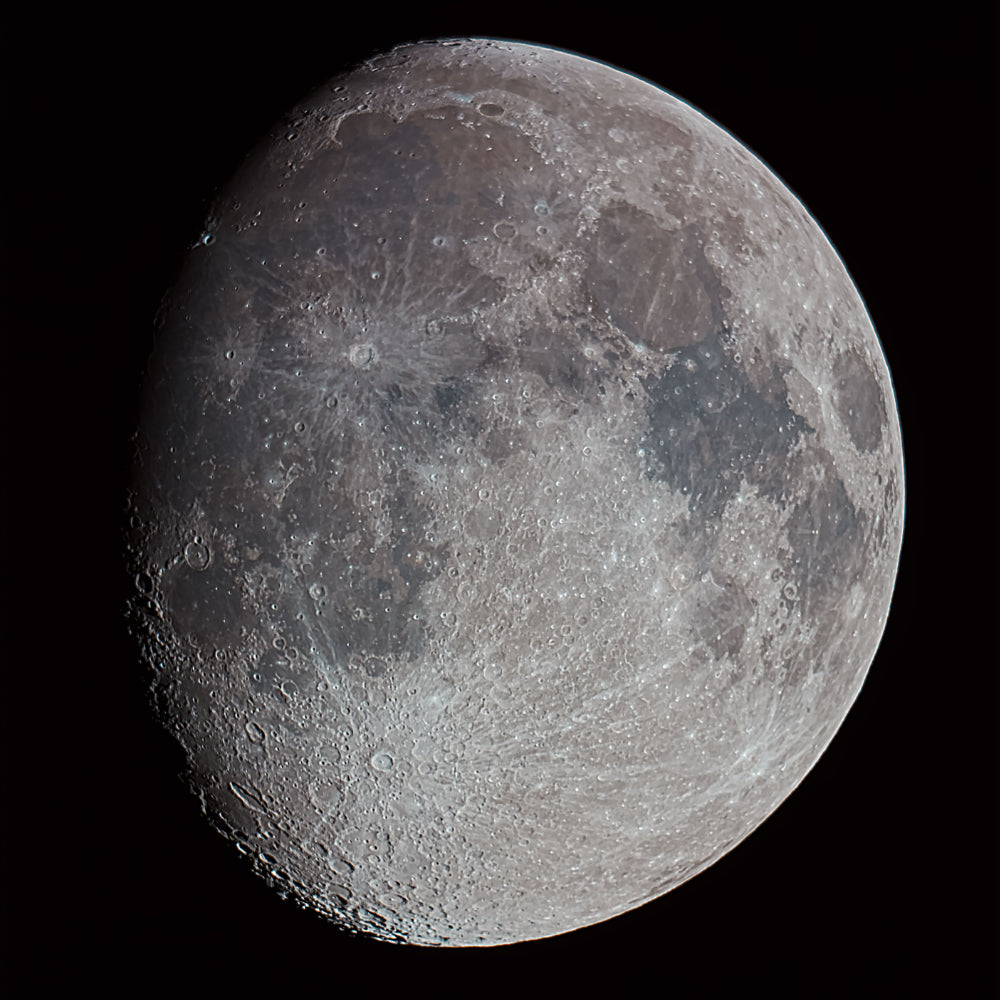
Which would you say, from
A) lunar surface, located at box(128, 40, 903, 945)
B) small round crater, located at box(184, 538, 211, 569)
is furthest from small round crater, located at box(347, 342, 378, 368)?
small round crater, located at box(184, 538, 211, 569)

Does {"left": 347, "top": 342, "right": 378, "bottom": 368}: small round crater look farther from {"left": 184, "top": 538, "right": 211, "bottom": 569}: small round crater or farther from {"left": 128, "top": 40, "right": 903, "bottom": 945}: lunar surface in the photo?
{"left": 184, "top": 538, "right": 211, "bottom": 569}: small round crater

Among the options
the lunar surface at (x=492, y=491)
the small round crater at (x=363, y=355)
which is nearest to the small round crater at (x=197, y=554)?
the lunar surface at (x=492, y=491)

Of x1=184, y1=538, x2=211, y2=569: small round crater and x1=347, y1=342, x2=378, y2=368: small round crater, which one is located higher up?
x1=347, y1=342, x2=378, y2=368: small round crater

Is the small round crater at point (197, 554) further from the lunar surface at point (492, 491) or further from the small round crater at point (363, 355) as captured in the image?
the small round crater at point (363, 355)

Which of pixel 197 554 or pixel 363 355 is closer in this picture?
pixel 363 355

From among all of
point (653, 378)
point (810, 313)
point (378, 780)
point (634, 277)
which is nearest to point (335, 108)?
point (634, 277)

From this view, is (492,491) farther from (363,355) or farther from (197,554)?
(197,554)

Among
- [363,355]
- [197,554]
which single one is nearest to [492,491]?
[363,355]

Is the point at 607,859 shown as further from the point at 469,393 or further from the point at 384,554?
the point at 469,393

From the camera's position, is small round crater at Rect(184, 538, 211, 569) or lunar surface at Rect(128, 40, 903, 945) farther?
small round crater at Rect(184, 538, 211, 569)
